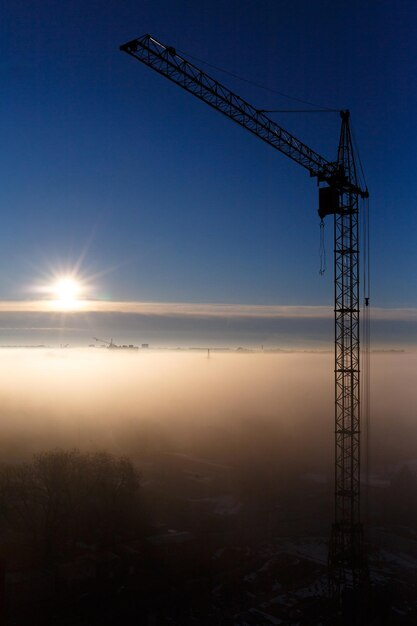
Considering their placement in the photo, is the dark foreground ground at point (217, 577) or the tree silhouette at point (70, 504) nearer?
the dark foreground ground at point (217, 577)

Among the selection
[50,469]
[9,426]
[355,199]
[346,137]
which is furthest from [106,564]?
[9,426]

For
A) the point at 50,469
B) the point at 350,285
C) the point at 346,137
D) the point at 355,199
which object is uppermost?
the point at 346,137

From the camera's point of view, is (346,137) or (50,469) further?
(50,469)

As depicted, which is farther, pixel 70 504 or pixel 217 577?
pixel 70 504

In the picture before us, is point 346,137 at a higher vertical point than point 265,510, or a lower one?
higher

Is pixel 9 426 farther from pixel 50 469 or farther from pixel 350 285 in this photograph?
pixel 350 285

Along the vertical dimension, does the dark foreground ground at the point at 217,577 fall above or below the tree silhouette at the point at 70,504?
below

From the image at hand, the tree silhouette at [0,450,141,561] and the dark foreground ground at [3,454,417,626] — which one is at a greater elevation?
the tree silhouette at [0,450,141,561]

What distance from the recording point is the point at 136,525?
2816 centimetres

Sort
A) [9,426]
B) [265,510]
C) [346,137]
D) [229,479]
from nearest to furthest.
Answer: [346,137] < [265,510] < [229,479] < [9,426]

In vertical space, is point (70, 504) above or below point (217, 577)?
above

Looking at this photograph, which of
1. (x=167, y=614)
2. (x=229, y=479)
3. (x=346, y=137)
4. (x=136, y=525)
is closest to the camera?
(x=167, y=614)

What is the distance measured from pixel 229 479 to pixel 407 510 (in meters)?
14.6

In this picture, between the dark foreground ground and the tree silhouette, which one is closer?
the dark foreground ground
